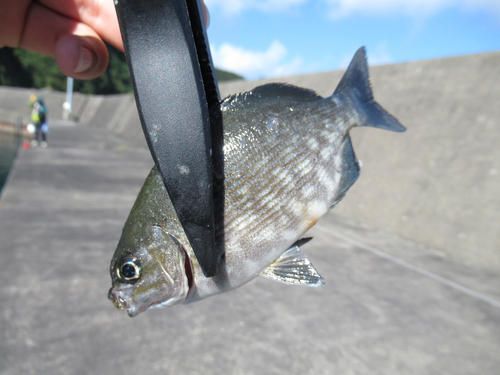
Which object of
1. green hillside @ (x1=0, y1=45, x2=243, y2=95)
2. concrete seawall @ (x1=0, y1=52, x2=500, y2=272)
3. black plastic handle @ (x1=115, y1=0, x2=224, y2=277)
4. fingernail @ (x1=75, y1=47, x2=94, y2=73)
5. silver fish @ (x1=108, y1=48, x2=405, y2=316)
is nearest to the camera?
black plastic handle @ (x1=115, y1=0, x2=224, y2=277)

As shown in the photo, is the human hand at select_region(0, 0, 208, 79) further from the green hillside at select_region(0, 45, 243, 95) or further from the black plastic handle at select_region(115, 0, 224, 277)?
the green hillside at select_region(0, 45, 243, 95)

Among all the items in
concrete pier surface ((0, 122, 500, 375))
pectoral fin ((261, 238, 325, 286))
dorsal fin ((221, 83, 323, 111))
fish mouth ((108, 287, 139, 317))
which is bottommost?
concrete pier surface ((0, 122, 500, 375))

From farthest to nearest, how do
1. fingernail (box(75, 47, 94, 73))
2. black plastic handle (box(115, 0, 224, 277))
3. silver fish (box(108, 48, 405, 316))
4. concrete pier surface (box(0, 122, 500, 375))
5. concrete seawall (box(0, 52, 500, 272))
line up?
concrete seawall (box(0, 52, 500, 272)) < concrete pier surface (box(0, 122, 500, 375)) < fingernail (box(75, 47, 94, 73)) < silver fish (box(108, 48, 405, 316)) < black plastic handle (box(115, 0, 224, 277))

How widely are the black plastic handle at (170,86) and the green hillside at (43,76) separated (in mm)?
33971

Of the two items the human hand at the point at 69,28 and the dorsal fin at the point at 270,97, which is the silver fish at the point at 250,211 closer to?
the dorsal fin at the point at 270,97

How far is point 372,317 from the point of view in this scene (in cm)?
385

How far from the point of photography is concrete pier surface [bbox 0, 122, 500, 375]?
10.2 ft

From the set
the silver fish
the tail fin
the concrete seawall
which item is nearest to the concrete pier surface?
the concrete seawall

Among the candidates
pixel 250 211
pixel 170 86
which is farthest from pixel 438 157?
pixel 170 86

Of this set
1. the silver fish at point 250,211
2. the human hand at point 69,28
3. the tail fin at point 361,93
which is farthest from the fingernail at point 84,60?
the tail fin at point 361,93

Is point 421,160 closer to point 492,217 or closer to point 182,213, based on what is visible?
point 492,217

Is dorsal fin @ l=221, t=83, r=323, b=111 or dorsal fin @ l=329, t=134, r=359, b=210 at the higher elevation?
dorsal fin @ l=221, t=83, r=323, b=111

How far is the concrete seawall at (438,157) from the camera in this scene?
198 inches

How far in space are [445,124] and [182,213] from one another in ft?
18.2
